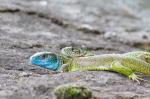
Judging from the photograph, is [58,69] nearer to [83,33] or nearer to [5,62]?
[5,62]

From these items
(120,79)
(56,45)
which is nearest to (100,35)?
(56,45)

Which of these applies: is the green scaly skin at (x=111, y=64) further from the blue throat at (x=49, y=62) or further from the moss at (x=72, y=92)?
the moss at (x=72, y=92)

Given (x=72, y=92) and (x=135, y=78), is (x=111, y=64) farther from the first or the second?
(x=72, y=92)

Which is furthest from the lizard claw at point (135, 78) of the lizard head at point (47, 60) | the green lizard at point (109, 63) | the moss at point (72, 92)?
the moss at point (72, 92)

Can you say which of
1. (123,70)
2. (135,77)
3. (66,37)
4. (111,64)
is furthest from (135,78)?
(66,37)

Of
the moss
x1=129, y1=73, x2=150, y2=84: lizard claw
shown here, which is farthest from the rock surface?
the moss

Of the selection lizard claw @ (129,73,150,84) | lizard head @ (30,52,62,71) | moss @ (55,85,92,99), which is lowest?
moss @ (55,85,92,99)

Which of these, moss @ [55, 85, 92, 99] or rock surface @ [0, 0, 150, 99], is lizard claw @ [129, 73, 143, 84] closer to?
rock surface @ [0, 0, 150, 99]
